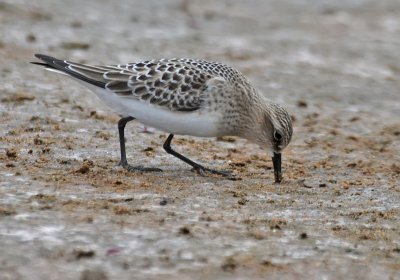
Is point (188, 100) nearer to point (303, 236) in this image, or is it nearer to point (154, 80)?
point (154, 80)

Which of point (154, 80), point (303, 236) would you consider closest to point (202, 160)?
point (154, 80)

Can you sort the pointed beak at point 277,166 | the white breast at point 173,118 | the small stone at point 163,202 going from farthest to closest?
1. the pointed beak at point 277,166
2. the white breast at point 173,118
3. the small stone at point 163,202

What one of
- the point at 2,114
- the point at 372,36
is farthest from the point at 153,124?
the point at 372,36

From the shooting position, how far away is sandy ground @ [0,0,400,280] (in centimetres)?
665

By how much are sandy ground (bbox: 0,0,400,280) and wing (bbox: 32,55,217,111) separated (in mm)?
773

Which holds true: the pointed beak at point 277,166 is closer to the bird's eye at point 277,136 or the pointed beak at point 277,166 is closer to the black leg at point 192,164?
the bird's eye at point 277,136

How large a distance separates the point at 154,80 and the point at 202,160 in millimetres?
1327

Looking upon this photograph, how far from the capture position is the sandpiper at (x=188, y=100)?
29.7ft

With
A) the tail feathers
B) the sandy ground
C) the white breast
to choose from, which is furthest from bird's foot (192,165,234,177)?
the tail feathers

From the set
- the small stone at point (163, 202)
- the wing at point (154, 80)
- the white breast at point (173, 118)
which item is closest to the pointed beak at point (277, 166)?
the white breast at point (173, 118)

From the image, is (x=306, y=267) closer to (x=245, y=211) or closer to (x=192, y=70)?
(x=245, y=211)

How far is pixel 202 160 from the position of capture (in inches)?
399

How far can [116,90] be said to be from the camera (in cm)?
923

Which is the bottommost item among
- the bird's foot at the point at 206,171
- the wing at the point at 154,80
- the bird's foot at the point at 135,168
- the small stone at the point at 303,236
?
the small stone at the point at 303,236
